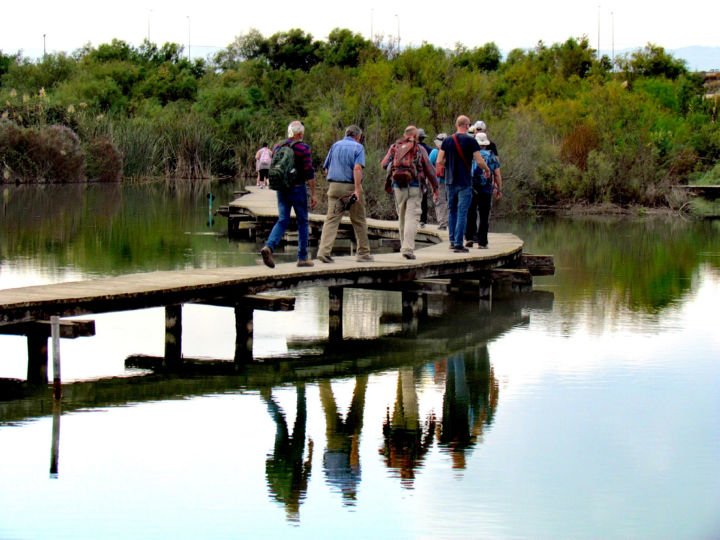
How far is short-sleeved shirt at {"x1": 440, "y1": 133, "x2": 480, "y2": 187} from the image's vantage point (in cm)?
1594

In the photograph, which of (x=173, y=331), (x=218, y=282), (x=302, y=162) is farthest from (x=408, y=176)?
(x=173, y=331)

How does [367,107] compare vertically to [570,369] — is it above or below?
above

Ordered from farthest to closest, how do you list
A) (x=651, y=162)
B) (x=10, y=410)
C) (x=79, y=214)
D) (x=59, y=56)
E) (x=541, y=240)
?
(x=59, y=56) → (x=651, y=162) → (x=79, y=214) → (x=541, y=240) → (x=10, y=410)

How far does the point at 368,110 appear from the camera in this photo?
34.0 m

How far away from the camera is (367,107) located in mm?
33938

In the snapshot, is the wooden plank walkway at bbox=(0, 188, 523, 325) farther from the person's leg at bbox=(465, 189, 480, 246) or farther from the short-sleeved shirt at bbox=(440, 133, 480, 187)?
the short-sleeved shirt at bbox=(440, 133, 480, 187)

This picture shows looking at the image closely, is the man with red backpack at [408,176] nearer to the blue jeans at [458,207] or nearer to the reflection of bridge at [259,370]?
the blue jeans at [458,207]

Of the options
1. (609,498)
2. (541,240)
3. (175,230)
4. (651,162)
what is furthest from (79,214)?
(609,498)

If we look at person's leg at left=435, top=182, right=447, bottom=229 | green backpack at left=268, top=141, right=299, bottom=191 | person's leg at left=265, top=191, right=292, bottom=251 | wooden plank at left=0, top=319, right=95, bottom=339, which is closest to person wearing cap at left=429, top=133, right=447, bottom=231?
person's leg at left=435, top=182, right=447, bottom=229

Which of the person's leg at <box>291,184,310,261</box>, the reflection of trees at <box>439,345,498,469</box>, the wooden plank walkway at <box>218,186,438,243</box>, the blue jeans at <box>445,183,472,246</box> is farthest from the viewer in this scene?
the wooden plank walkway at <box>218,186,438,243</box>

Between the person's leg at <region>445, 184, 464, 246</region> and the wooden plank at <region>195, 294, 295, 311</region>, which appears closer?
the wooden plank at <region>195, 294, 295, 311</region>

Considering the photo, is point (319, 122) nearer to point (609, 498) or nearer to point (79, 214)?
point (79, 214)

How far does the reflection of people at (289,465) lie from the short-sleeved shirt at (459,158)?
6.24 m

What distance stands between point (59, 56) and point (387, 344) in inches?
2493
